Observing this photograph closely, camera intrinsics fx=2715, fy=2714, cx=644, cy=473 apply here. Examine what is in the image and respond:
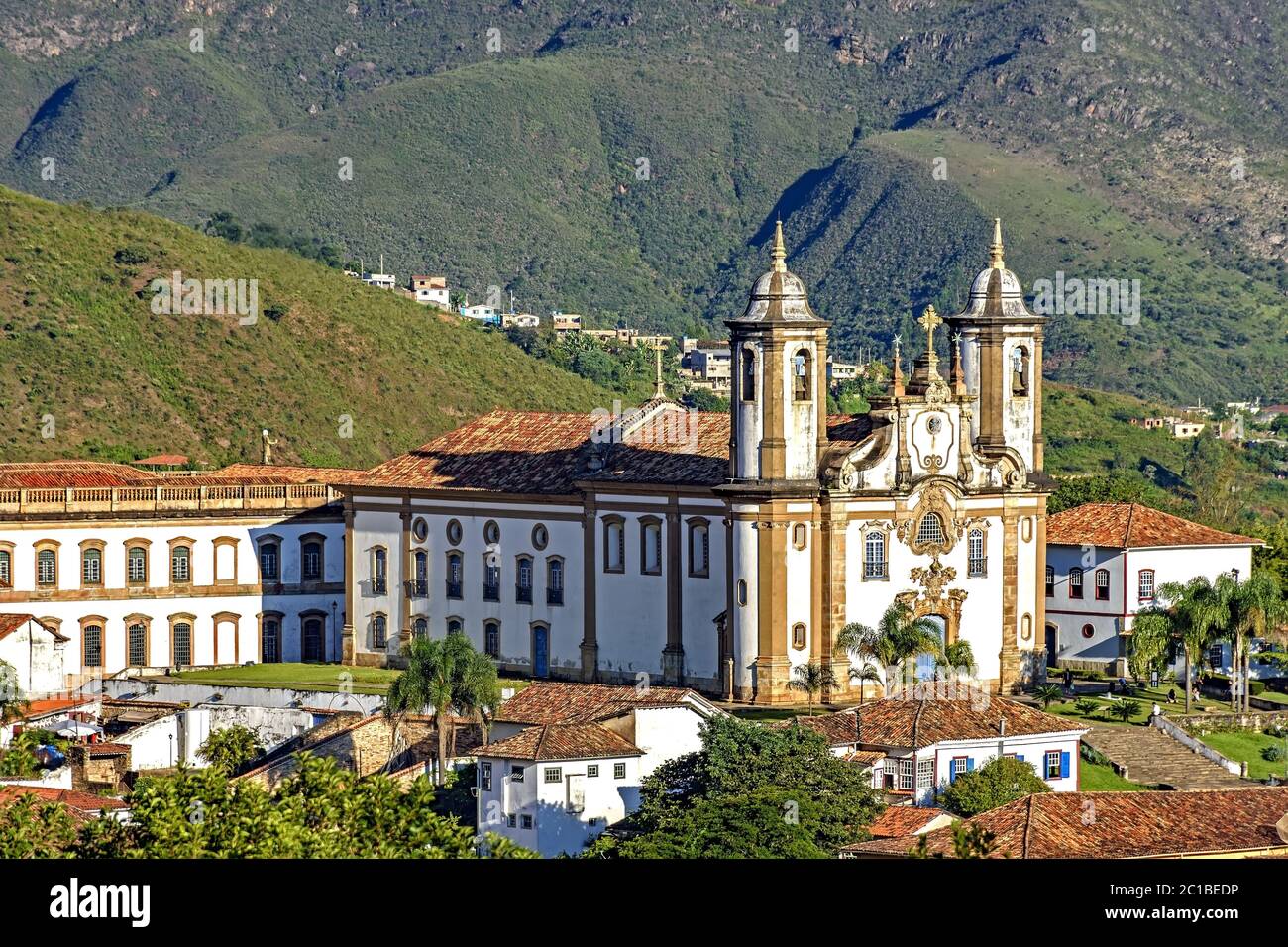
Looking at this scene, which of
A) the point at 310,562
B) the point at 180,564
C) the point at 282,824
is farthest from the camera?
the point at 310,562

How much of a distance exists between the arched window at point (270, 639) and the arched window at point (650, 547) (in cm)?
1549

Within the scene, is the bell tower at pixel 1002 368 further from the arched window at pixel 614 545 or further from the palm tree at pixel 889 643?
the arched window at pixel 614 545

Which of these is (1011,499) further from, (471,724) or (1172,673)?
(471,724)

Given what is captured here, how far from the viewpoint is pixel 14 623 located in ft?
230

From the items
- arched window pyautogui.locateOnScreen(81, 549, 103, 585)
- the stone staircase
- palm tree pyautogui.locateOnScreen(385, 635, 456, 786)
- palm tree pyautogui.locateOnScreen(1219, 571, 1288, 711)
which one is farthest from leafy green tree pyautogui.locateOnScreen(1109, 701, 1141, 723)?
arched window pyautogui.locateOnScreen(81, 549, 103, 585)

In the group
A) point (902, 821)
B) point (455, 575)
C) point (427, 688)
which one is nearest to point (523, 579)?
point (455, 575)

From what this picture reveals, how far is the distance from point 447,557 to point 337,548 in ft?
22.2

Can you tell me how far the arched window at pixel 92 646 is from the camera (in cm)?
7425

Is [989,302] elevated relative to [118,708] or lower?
elevated

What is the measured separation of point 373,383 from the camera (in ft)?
444

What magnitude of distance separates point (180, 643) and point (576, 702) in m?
24.2

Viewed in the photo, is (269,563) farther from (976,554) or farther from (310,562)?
(976,554)
